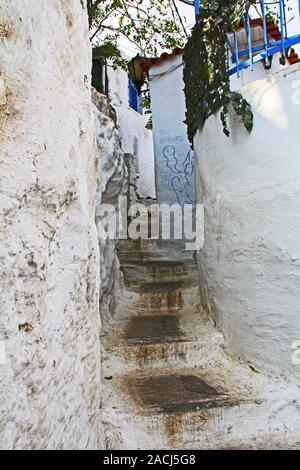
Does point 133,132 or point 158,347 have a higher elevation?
point 133,132

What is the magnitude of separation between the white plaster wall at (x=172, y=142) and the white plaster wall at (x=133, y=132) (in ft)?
15.9

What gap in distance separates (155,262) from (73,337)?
421 cm

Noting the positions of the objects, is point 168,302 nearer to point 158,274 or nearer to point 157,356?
point 158,274

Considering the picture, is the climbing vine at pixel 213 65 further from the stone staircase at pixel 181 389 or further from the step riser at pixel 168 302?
the stone staircase at pixel 181 389

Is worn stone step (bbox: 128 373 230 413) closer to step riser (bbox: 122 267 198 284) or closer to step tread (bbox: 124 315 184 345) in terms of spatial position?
step tread (bbox: 124 315 184 345)

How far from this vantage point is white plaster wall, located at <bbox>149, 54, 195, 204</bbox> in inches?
317

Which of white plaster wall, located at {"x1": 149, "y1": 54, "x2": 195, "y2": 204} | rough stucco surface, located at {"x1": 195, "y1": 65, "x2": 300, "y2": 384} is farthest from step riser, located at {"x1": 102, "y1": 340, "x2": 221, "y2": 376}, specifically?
white plaster wall, located at {"x1": 149, "y1": 54, "x2": 195, "y2": 204}

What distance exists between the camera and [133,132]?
45.9 ft

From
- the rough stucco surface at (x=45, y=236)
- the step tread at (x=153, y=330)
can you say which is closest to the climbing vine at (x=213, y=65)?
the rough stucco surface at (x=45, y=236)

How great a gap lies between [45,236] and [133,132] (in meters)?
12.6

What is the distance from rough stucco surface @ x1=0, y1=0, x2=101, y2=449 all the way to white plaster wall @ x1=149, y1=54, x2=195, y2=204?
5491 millimetres

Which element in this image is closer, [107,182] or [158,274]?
[107,182]

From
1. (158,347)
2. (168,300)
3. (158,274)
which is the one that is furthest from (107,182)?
(158,347)

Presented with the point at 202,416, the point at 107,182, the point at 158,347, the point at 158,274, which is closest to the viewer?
the point at 202,416
